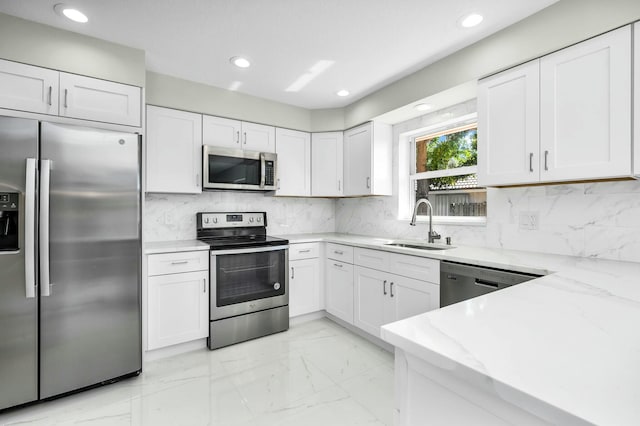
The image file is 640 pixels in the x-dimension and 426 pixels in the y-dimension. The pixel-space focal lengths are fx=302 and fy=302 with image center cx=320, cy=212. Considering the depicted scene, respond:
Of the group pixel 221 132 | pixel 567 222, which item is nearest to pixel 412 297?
pixel 567 222

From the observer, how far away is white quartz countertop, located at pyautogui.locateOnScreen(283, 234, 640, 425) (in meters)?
0.48

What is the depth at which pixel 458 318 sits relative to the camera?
0.83 m

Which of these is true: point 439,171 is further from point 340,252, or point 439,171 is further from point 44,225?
point 44,225

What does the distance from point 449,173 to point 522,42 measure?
1204mm

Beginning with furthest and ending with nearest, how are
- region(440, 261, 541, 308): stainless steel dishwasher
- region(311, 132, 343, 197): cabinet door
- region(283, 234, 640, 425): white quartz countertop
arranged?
region(311, 132, 343, 197): cabinet door
region(440, 261, 541, 308): stainless steel dishwasher
region(283, 234, 640, 425): white quartz countertop

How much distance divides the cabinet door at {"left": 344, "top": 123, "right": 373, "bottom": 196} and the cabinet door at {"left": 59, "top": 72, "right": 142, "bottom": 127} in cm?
209

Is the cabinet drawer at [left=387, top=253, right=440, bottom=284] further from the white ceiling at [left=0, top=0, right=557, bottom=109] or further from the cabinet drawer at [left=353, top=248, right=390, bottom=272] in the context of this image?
the white ceiling at [left=0, top=0, right=557, bottom=109]

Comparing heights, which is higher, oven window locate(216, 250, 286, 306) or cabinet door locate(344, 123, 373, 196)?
cabinet door locate(344, 123, 373, 196)

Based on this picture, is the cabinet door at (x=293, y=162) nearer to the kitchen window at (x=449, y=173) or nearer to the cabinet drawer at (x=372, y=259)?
the cabinet drawer at (x=372, y=259)

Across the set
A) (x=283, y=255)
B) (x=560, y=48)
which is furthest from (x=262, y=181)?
(x=560, y=48)

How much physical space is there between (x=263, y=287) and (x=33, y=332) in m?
1.61

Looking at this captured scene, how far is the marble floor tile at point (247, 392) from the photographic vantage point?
Answer: 178 centimetres

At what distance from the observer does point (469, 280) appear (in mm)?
1932

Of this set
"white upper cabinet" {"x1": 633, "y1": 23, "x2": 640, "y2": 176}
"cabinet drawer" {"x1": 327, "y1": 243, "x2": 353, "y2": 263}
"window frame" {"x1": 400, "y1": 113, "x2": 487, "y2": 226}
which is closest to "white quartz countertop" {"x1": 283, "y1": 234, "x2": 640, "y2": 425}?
"white upper cabinet" {"x1": 633, "y1": 23, "x2": 640, "y2": 176}
